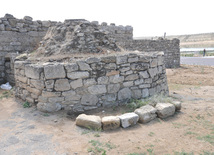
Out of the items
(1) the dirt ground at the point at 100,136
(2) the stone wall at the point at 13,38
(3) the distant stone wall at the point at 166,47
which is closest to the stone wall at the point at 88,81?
(1) the dirt ground at the point at 100,136

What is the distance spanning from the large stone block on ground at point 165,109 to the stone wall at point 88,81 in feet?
2.82

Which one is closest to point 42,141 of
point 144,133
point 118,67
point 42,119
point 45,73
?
point 42,119

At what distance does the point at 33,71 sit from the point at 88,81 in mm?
1441

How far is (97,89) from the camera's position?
500 centimetres

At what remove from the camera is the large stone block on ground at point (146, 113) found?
440cm

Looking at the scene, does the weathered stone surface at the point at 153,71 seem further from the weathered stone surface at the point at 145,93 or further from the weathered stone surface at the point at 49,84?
the weathered stone surface at the point at 49,84

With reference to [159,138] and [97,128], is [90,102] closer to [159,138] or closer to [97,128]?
[97,128]

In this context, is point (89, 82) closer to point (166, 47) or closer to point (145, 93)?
point (145, 93)

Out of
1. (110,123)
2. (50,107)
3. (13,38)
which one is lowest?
(110,123)

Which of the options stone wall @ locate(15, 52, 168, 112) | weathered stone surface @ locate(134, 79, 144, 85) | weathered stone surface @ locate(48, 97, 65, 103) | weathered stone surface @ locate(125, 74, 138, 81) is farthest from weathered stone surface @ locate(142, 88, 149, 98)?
weathered stone surface @ locate(48, 97, 65, 103)

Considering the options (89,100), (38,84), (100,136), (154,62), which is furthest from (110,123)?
(154,62)

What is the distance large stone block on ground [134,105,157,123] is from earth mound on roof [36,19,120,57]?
7.95ft

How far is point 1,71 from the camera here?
791 cm

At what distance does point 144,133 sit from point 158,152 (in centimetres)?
71
